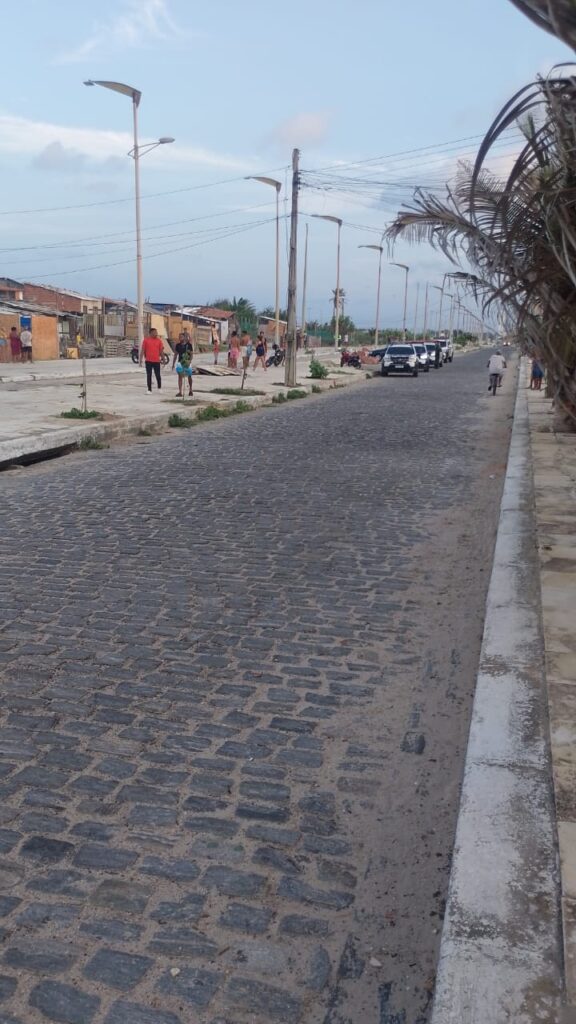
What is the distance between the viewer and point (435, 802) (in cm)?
340

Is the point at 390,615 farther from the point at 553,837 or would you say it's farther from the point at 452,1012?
the point at 452,1012

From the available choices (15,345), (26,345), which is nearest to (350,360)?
(26,345)

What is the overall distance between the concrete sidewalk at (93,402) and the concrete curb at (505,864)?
9199mm

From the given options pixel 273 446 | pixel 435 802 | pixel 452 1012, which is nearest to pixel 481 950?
pixel 452 1012

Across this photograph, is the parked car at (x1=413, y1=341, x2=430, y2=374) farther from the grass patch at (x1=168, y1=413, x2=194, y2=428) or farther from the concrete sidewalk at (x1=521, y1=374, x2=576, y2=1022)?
the concrete sidewalk at (x1=521, y1=374, x2=576, y2=1022)

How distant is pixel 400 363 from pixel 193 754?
137 ft

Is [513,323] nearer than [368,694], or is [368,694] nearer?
[368,694]

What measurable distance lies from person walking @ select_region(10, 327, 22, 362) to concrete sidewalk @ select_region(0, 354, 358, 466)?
238 cm

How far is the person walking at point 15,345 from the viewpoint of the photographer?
122ft

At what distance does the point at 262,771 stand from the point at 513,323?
3.41 m

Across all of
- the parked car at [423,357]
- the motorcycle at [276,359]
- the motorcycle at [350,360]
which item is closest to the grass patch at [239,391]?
the motorcycle at [276,359]

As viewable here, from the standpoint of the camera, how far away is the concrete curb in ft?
7.51

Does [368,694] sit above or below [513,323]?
below

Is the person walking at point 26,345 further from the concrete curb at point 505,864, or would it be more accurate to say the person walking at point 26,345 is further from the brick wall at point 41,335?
Result: the concrete curb at point 505,864
